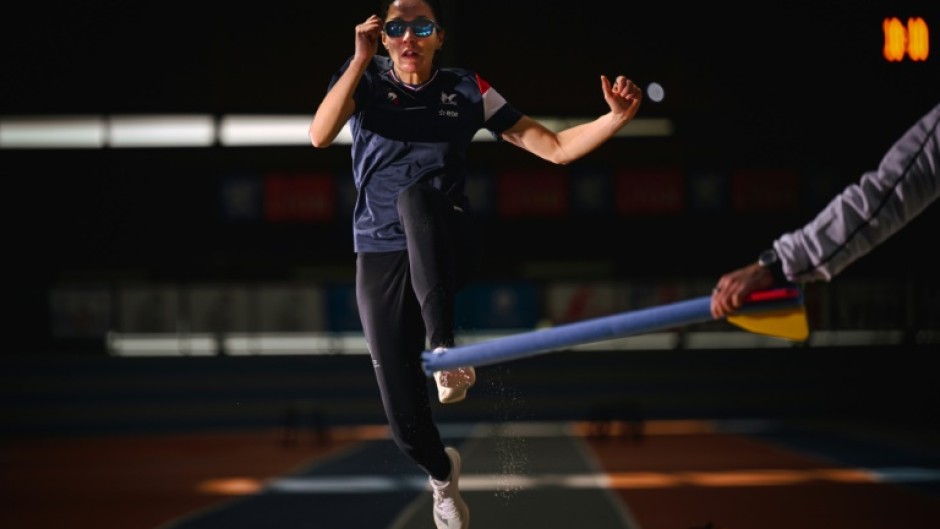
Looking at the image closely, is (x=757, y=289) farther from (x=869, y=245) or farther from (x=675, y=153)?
(x=675, y=153)

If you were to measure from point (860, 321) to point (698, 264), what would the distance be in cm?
322

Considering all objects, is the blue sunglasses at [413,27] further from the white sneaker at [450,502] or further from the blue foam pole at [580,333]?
the white sneaker at [450,502]

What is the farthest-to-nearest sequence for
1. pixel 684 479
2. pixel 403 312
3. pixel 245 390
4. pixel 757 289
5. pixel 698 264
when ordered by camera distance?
pixel 245 390
pixel 698 264
pixel 684 479
pixel 403 312
pixel 757 289

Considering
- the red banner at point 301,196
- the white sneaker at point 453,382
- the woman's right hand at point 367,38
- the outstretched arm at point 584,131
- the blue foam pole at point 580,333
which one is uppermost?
the woman's right hand at point 367,38

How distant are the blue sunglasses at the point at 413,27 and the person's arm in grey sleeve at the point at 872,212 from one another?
1080 mm

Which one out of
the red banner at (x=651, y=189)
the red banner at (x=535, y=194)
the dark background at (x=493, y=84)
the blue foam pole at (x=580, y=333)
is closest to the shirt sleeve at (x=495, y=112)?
the dark background at (x=493, y=84)

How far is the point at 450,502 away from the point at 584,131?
4.02 ft

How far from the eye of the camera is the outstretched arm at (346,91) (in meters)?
2.60

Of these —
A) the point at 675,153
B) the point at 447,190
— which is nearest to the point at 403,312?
the point at 447,190

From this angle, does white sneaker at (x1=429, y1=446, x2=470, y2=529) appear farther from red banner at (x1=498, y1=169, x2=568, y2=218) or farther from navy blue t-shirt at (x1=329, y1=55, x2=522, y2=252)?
red banner at (x1=498, y1=169, x2=568, y2=218)

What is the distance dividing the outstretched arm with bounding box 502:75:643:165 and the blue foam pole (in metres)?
0.53

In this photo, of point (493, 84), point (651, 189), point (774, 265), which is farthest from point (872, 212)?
point (651, 189)

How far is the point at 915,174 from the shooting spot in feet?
8.92

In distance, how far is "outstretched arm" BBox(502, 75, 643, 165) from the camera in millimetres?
2824
